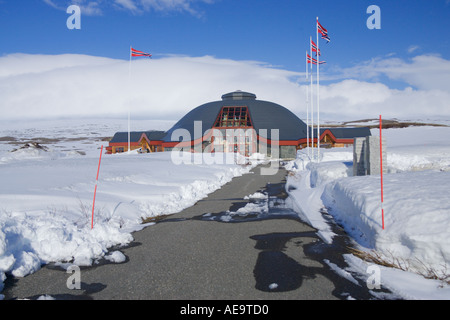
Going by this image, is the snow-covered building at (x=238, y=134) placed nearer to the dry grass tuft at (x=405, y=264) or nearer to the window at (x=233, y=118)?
the window at (x=233, y=118)

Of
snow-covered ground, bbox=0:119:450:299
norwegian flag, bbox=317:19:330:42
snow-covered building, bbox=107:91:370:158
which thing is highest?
norwegian flag, bbox=317:19:330:42

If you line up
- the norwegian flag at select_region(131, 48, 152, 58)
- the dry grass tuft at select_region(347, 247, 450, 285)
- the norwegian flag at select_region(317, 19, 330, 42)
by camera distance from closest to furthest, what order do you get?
the dry grass tuft at select_region(347, 247, 450, 285) → the norwegian flag at select_region(317, 19, 330, 42) → the norwegian flag at select_region(131, 48, 152, 58)

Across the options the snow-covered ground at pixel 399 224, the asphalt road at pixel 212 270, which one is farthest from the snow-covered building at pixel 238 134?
the asphalt road at pixel 212 270

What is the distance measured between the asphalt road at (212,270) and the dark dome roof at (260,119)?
3724 cm

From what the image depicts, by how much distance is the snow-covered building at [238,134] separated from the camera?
4372cm

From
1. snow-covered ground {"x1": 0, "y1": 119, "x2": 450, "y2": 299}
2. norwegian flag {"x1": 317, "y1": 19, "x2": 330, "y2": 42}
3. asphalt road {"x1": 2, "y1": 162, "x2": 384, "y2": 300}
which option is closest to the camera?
asphalt road {"x1": 2, "y1": 162, "x2": 384, "y2": 300}

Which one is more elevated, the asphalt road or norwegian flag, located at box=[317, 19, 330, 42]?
norwegian flag, located at box=[317, 19, 330, 42]

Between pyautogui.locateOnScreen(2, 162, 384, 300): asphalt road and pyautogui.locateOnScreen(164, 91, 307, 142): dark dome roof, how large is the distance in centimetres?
3724

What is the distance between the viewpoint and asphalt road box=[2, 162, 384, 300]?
411 cm

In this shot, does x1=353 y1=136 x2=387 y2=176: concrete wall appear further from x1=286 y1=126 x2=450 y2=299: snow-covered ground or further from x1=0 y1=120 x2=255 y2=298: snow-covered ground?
x1=0 y1=120 x2=255 y2=298: snow-covered ground

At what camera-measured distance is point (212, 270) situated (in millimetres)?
4820

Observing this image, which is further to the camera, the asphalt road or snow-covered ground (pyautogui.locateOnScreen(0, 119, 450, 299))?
snow-covered ground (pyautogui.locateOnScreen(0, 119, 450, 299))

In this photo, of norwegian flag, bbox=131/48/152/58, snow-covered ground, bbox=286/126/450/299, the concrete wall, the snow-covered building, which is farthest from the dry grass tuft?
the snow-covered building

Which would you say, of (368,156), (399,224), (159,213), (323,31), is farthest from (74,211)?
(323,31)
